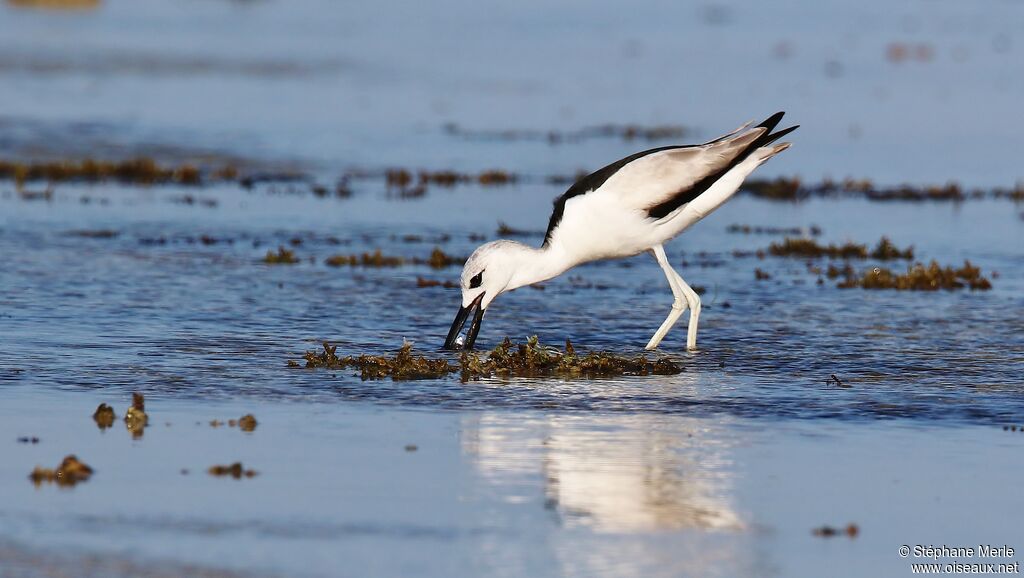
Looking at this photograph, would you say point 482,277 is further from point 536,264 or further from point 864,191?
point 864,191

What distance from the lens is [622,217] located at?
40.0 ft

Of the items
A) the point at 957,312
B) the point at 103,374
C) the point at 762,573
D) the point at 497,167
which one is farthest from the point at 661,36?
the point at 762,573

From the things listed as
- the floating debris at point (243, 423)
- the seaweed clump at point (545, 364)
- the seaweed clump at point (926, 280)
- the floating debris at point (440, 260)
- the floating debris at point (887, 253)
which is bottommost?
the floating debris at point (243, 423)

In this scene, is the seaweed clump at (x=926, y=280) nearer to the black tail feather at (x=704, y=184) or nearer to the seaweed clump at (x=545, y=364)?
the black tail feather at (x=704, y=184)

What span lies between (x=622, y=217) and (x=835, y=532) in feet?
16.4

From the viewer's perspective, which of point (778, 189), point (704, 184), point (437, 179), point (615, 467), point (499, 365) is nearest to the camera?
point (615, 467)

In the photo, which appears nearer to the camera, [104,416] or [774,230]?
[104,416]

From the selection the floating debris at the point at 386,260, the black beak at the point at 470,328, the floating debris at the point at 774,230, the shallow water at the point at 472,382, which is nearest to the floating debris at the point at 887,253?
the shallow water at the point at 472,382

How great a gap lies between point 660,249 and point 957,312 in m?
2.80

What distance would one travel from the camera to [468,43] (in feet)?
152

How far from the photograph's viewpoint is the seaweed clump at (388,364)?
35.6 ft

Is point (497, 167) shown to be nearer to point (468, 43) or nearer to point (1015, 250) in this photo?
point (1015, 250)

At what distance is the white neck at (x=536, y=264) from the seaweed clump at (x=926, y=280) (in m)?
3.99

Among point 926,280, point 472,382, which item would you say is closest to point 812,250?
point 926,280
